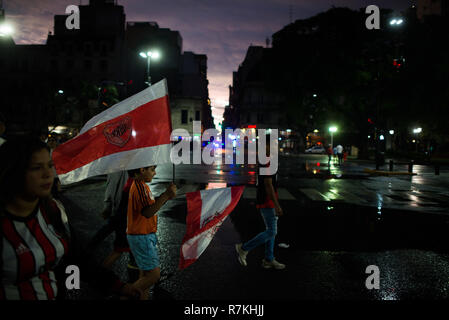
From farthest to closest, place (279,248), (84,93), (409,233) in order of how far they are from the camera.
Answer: (84,93), (409,233), (279,248)

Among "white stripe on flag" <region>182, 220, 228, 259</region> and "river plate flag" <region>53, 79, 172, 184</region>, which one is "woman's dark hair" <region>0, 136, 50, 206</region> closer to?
"river plate flag" <region>53, 79, 172, 184</region>

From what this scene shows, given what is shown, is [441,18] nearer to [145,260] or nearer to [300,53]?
[300,53]

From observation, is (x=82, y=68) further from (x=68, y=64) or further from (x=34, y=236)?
(x=34, y=236)

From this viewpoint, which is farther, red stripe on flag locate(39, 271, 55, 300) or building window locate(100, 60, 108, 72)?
building window locate(100, 60, 108, 72)

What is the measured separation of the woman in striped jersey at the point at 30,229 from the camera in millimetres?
1838

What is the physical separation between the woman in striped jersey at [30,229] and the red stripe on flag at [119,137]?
53.9 inches

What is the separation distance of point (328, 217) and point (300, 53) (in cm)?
3903

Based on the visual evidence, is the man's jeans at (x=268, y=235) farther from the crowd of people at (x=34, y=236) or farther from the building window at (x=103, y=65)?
the building window at (x=103, y=65)

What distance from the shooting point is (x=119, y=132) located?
11.3ft

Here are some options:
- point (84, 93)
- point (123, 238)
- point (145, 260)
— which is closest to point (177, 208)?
point (123, 238)

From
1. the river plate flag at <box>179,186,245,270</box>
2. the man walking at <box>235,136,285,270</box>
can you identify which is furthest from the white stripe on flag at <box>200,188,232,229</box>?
the man walking at <box>235,136,285,270</box>

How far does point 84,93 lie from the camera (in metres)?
50.1

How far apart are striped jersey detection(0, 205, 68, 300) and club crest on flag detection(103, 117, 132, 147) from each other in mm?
1452

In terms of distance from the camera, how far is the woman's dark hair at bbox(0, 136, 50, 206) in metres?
1.85
